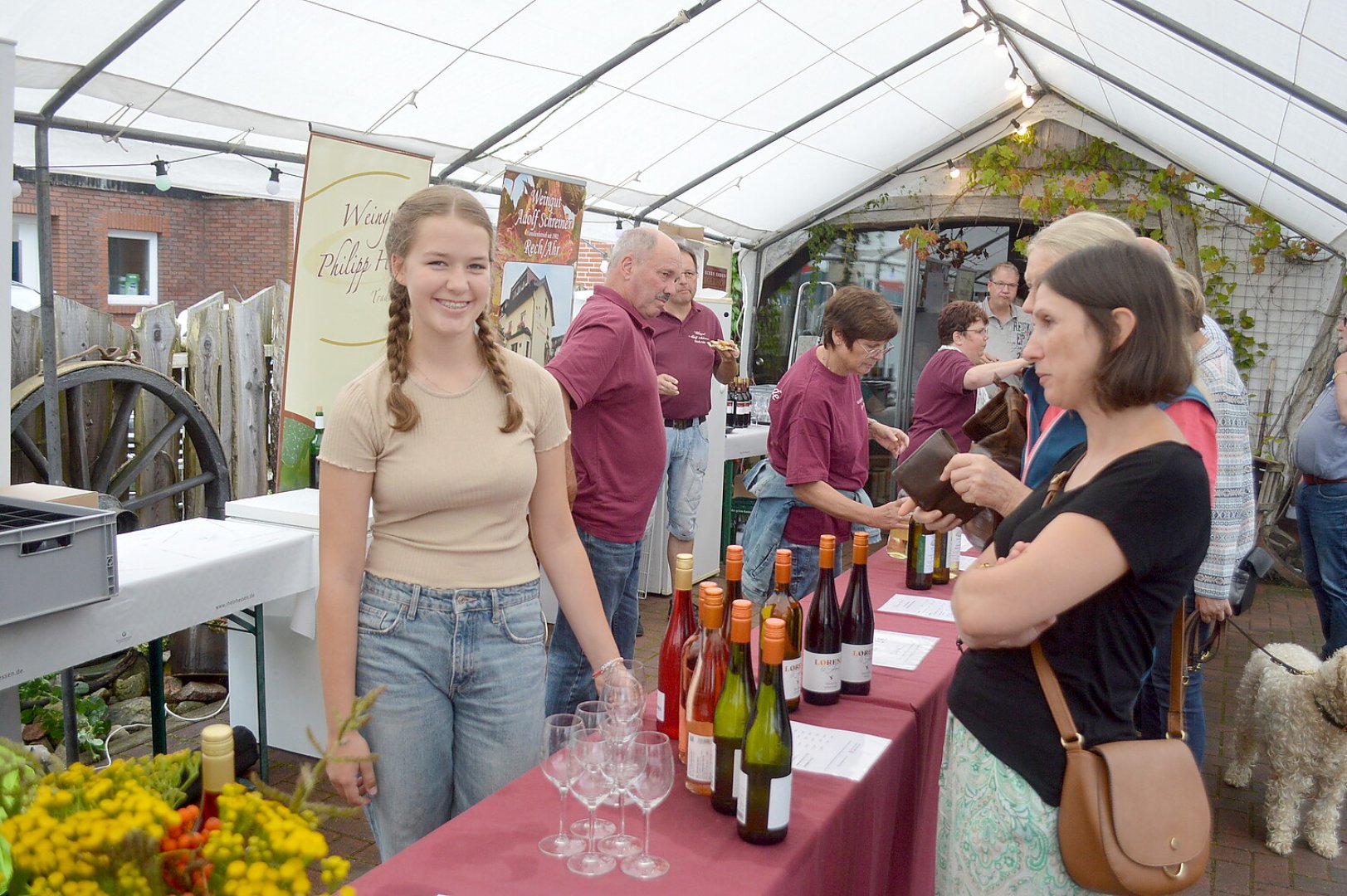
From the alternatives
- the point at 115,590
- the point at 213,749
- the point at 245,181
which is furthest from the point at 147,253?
the point at 213,749

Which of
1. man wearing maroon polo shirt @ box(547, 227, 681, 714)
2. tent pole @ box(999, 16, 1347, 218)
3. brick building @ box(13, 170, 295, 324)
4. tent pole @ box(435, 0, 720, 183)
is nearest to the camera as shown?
man wearing maroon polo shirt @ box(547, 227, 681, 714)

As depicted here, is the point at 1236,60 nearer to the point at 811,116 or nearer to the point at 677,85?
the point at 677,85

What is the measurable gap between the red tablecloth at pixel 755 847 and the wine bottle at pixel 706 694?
0.12 feet

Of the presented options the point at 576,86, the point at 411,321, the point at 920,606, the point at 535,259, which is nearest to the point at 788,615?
the point at 411,321

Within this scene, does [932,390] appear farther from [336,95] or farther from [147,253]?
[147,253]

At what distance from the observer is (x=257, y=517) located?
3219 millimetres

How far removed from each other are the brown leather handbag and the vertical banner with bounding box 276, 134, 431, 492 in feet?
8.70

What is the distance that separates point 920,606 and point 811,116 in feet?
15.0

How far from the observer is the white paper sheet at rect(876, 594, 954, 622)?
262cm

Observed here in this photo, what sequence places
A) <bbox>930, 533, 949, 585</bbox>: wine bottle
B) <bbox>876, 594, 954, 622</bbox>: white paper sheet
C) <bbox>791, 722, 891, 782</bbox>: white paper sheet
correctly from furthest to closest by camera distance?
1. <bbox>930, 533, 949, 585</bbox>: wine bottle
2. <bbox>876, 594, 954, 622</bbox>: white paper sheet
3. <bbox>791, 722, 891, 782</bbox>: white paper sheet

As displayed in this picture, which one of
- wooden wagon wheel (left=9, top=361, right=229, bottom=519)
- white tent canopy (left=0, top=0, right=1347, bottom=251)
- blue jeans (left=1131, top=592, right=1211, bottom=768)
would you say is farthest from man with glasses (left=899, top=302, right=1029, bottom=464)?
wooden wagon wheel (left=9, top=361, right=229, bottom=519)

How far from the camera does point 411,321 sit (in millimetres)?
1786

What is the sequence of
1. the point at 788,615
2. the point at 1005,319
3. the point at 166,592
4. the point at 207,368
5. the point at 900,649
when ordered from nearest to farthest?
the point at 788,615 < the point at 900,649 < the point at 166,592 < the point at 207,368 < the point at 1005,319

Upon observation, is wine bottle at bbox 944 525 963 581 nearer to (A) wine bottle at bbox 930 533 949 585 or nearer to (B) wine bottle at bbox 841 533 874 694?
(A) wine bottle at bbox 930 533 949 585
